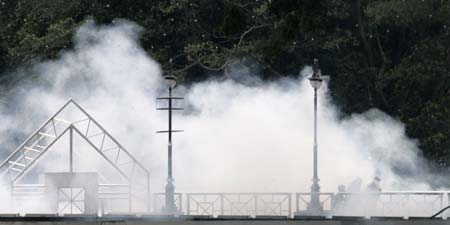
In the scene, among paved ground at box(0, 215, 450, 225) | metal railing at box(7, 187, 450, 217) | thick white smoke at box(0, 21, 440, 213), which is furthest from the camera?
thick white smoke at box(0, 21, 440, 213)

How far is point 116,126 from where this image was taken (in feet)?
184

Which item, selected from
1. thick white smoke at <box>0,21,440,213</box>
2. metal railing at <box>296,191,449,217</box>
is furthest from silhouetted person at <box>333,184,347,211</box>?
thick white smoke at <box>0,21,440,213</box>

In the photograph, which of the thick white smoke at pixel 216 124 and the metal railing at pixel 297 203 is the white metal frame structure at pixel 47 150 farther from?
the thick white smoke at pixel 216 124

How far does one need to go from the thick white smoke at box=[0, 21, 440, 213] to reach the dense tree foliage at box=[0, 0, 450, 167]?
1.00m

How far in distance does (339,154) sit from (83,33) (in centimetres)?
1285

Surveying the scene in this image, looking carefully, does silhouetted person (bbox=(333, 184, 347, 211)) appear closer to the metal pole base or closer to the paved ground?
the metal pole base

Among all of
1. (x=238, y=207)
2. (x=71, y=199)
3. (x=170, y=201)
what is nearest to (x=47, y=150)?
(x=71, y=199)

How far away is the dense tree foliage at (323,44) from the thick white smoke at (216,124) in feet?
3.27

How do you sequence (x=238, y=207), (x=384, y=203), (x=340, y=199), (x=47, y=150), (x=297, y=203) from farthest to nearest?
(x=238, y=207)
(x=47, y=150)
(x=384, y=203)
(x=340, y=199)
(x=297, y=203)

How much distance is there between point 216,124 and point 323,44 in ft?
25.5

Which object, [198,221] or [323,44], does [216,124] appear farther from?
[198,221]

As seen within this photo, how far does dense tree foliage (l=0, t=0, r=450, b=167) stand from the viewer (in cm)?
6056

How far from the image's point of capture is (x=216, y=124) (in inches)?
2223

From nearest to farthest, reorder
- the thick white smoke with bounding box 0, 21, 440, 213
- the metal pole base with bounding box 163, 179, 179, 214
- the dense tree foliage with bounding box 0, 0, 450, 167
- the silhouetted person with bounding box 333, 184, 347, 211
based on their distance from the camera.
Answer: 1. the metal pole base with bounding box 163, 179, 179, 214
2. the silhouetted person with bounding box 333, 184, 347, 211
3. the thick white smoke with bounding box 0, 21, 440, 213
4. the dense tree foliage with bounding box 0, 0, 450, 167
